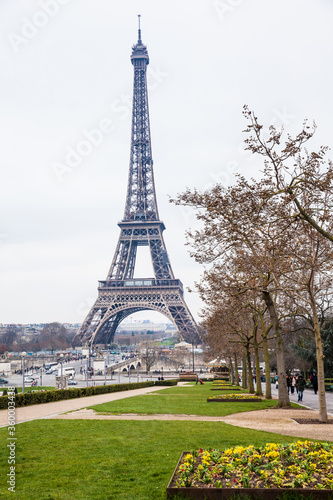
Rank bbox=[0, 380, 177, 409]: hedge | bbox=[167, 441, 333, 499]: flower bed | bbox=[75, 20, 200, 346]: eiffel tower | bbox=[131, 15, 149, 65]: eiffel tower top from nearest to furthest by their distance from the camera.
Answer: bbox=[167, 441, 333, 499]: flower bed < bbox=[0, 380, 177, 409]: hedge < bbox=[75, 20, 200, 346]: eiffel tower < bbox=[131, 15, 149, 65]: eiffel tower top

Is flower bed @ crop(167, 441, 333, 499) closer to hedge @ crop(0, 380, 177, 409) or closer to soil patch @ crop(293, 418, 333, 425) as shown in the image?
soil patch @ crop(293, 418, 333, 425)

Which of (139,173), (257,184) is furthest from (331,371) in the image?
(139,173)

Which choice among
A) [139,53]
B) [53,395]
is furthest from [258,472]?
[139,53]

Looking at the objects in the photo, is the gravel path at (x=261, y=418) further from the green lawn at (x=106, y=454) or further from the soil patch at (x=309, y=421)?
the green lawn at (x=106, y=454)

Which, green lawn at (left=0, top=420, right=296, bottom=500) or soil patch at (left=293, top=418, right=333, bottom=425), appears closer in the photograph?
green lawn at (left=0, top=420, right=296, bottom=500)

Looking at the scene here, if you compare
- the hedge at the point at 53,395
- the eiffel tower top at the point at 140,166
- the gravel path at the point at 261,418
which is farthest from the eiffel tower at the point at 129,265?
the gravel path at the point at 261,418

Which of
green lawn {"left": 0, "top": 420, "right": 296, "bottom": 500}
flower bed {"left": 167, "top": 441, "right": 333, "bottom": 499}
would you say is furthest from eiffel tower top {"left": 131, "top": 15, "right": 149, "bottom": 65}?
flower bed {"left": 167, "top": 441, "right": 333, "bottom": 499}

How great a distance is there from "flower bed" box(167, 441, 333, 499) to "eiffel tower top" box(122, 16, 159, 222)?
3473 inches

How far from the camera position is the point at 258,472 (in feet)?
25.6

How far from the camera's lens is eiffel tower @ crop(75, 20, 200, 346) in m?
91.9

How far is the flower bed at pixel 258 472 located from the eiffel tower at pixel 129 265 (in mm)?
79621

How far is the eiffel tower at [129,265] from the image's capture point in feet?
301

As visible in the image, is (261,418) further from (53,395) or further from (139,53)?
(139,53)

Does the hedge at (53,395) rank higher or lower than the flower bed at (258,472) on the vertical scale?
lower
